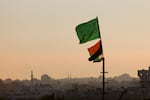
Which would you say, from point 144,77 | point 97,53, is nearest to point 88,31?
point 97,53

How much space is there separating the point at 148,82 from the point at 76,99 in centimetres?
1129

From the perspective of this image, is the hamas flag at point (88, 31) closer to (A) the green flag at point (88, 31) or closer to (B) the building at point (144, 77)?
(A) the green flag at point (88, 31)

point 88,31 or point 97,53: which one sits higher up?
point 88,31

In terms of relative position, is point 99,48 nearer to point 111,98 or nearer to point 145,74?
point 111,98

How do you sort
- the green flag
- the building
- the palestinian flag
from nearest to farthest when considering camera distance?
the green flag
the palestinian flag
the building

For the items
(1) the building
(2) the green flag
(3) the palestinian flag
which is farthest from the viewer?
(1) the building

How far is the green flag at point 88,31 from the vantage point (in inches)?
1166

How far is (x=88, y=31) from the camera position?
29703 millimetres

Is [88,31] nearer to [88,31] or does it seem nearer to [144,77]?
[88,31]

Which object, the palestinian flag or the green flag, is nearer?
the green flag

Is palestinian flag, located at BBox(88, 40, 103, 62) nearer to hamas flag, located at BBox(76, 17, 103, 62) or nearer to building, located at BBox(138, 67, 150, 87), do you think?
hamas flag, located at BBox(76, 17, 103, 62)

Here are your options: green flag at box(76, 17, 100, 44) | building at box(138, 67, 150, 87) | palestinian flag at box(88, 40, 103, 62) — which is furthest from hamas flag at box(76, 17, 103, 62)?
building at box(138, 67, 150, 87)

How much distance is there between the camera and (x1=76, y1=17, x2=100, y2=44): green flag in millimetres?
29625

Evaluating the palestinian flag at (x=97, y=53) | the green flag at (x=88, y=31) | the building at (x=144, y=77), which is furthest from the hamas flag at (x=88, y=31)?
the building at (x=144, y=77)
